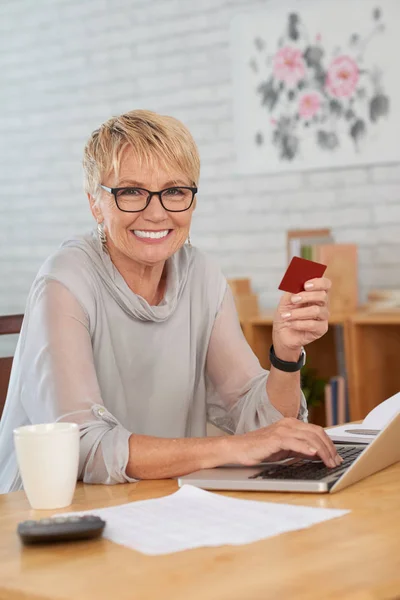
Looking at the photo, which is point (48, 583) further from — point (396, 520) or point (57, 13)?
point (57, 13)

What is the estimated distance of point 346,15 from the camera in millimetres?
4316

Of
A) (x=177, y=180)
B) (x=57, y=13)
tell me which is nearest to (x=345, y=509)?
(x=177, y=180)

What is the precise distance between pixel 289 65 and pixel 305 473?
3.28 metres

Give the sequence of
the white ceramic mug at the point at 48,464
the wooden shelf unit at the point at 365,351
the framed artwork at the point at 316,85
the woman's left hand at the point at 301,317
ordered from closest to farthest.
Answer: the white ceramic mug at the point at 48,464, the woman's left hand at the point at 301,317, the wooden shelf unit at the point at 365,351, the framed artwork at the point at 316,85

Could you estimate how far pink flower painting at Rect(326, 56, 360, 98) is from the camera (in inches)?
170

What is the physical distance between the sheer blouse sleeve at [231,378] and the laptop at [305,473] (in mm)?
464

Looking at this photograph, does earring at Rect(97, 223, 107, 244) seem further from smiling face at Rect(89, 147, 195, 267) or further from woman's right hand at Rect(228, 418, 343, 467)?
woman's right hand at Rect(228, 418, 343, 467)

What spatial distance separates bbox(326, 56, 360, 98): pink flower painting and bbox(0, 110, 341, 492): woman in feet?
7.39

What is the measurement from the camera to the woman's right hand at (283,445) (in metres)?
1.60

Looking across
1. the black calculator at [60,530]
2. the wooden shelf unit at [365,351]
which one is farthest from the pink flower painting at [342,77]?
the black calculator at [60,530]

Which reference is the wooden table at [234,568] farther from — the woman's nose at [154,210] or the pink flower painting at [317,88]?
the pink flower painting at [317,88]

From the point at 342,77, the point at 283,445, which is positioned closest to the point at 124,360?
the point at 283,445

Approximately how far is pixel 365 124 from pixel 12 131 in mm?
2165

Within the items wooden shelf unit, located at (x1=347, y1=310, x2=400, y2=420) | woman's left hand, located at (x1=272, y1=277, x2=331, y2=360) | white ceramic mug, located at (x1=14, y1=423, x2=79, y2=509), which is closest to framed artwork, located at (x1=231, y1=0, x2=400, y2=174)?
wooden shelf unit, located at (x1=347, y1=310, x2=400, y2=420)
